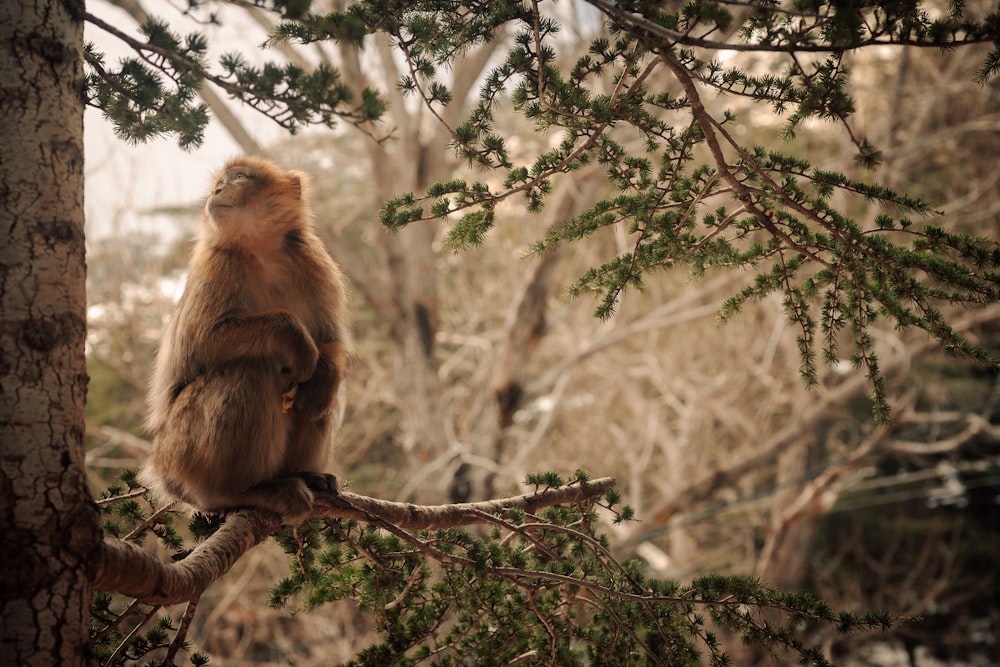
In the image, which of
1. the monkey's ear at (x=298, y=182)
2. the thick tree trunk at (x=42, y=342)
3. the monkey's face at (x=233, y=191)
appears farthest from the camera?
the monkey's ear at (x=298, y=182)

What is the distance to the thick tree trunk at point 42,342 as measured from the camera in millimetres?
1578

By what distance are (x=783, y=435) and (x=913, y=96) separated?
517 centimetres

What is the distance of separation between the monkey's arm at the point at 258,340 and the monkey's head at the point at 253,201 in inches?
18.4

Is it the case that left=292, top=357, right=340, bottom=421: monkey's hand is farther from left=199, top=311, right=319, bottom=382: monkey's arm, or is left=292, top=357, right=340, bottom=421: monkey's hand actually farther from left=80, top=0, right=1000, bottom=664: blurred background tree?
left=80, top=0, right=1000, bottom=664: blurred background tree

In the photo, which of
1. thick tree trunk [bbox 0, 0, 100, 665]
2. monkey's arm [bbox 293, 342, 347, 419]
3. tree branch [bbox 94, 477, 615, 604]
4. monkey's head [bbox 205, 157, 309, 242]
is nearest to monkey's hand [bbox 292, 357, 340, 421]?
monkey's arm [bbox 293, 342, 347, 419]

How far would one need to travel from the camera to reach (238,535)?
2285 millimetres

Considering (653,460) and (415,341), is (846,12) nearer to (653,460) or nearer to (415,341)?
(415,341)

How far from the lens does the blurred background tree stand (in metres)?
2.00

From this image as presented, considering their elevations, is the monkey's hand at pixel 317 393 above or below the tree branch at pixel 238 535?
above

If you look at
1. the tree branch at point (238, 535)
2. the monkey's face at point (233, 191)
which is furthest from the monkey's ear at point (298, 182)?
the tree branch at point (238, 535)

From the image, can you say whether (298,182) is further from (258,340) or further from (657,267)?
(657,267)

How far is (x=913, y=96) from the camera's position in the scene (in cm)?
1048

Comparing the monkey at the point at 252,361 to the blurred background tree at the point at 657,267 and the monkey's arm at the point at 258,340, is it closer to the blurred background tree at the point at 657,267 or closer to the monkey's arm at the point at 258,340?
the monkey's arm at the point at 258,340

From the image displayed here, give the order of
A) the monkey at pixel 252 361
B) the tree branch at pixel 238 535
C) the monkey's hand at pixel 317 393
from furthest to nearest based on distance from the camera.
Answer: the monkey's hand at pixel 317 393, the monkey at pixel 252 361, the tree branch at pixel 238 535
